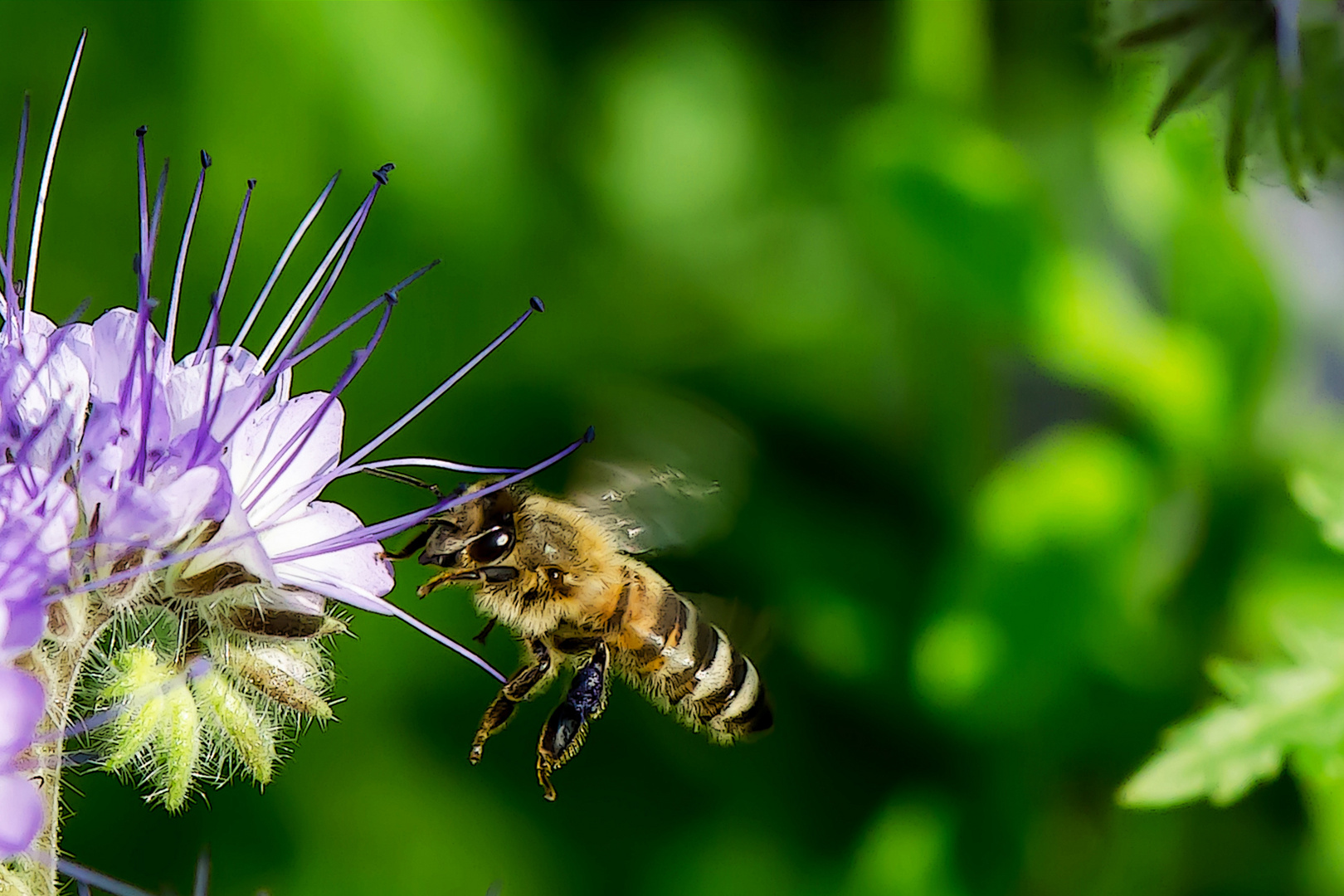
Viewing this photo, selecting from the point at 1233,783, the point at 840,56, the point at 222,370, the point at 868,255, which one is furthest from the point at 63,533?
the point at 840,56

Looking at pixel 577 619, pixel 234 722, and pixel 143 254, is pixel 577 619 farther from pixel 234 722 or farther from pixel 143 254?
pixel 143 254


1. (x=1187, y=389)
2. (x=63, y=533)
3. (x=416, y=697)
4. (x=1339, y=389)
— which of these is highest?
(x=63, y=533)

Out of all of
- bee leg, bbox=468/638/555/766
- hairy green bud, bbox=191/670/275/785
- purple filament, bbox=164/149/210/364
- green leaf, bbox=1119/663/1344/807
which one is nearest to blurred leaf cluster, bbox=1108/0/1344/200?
green leaf, bbox=1119/663/1344/807

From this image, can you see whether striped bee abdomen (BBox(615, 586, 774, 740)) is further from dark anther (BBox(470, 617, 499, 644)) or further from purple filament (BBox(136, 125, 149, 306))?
purple filament (BBox(136, 125, 149, 306))

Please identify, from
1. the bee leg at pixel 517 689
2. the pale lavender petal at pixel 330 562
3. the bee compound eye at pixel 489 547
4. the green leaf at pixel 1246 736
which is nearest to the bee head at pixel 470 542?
the bee compound eye at pixel 489 547

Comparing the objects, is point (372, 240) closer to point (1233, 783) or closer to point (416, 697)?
point (416, 697)

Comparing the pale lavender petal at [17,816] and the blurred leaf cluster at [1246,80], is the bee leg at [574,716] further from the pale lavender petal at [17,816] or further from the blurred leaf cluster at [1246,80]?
the blurred leaf cluster at [1246,80]
